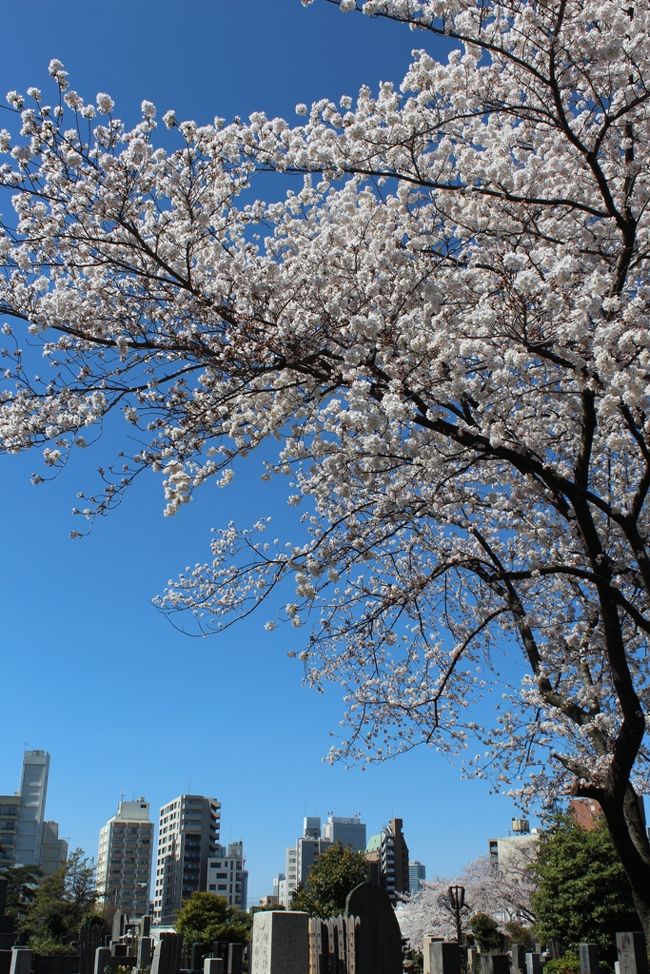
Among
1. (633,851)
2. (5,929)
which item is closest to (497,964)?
(633,851)

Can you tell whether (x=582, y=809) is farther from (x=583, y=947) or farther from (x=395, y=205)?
(x=395, y=205)

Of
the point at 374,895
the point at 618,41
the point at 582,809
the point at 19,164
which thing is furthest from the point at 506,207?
the point at 582,809

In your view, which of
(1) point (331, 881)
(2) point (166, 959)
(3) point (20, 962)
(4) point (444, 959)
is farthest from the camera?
(1) point (331, 881)

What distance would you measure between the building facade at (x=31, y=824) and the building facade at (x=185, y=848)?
12243 millimetres

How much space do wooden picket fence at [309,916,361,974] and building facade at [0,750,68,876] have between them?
288 feet

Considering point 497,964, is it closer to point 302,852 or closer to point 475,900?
point 475,900

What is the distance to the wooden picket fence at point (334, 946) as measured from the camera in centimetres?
682

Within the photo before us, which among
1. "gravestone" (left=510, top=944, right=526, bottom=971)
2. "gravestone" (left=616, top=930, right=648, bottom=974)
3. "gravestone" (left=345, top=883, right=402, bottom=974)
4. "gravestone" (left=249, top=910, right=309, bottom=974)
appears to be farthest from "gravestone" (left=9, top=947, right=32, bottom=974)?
"gravestone" (left=510, top=944, right=526, bottom=971)

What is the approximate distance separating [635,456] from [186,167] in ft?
15.8

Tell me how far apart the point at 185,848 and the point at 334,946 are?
9591 centimetres

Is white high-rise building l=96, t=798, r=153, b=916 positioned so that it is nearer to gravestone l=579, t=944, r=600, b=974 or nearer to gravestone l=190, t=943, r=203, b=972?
gravestone l=190, t=943, r=203, b=972

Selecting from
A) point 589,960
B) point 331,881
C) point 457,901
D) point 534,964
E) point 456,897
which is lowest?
point 534,964

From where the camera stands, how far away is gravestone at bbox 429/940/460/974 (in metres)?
8.02

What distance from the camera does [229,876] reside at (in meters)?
93.8
